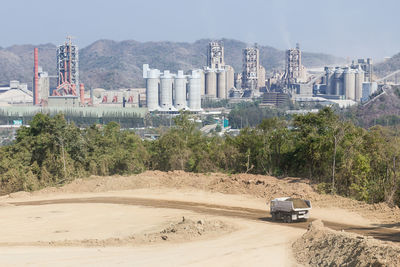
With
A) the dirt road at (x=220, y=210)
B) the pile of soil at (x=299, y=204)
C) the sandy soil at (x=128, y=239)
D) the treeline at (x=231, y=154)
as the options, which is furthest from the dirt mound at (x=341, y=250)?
the treeline at (x=231, y=154)

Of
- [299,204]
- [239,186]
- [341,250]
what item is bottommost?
[239,186]

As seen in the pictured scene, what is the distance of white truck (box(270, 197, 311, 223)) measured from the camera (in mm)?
28281

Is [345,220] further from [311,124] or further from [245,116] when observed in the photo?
[245,116]

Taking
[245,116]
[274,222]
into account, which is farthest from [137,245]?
[245,116]

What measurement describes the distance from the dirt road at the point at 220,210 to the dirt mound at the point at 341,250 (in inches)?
125

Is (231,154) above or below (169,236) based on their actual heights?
above

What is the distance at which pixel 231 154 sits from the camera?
4969 centimetres

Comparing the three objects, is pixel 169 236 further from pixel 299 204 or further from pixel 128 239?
pixel 299 204

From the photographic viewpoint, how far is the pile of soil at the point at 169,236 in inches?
990

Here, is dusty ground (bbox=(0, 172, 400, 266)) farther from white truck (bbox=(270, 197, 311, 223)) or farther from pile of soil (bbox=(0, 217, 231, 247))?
white truck (bbox=(270, 197, 311, 223))

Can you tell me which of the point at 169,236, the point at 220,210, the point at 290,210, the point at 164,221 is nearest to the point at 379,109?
the point at 220,210

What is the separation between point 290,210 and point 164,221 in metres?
6.43

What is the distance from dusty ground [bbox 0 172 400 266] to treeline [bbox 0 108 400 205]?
2.45 meters

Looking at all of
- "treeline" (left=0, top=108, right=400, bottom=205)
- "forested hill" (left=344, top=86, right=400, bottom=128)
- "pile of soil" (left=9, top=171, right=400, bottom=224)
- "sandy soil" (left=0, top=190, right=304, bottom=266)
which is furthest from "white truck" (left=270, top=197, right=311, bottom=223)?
"forested hill" (left=344, top=86, right=400, bottom=128)
